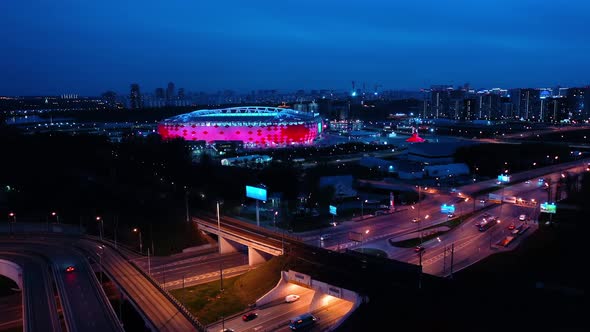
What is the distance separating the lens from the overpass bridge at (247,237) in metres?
15.0

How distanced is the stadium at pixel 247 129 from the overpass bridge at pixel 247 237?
2849 cm

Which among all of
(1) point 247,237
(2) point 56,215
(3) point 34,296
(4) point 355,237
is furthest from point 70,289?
(2) point 56,215

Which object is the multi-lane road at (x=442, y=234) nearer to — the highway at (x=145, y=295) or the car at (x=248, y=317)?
the car at (x=248, y=317)

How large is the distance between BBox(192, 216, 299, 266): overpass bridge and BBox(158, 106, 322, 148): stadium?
28489 mm

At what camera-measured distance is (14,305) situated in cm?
1330

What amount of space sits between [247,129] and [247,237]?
3261 cm

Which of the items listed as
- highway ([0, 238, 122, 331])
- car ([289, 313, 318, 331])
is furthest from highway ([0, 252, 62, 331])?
car ([289, 313, 318, 331])

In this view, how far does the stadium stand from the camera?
47656 millimetres

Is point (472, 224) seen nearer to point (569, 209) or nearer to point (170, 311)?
point (569, 209)

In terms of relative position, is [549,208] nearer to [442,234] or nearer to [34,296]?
[442,234]

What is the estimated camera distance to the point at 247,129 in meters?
47.8

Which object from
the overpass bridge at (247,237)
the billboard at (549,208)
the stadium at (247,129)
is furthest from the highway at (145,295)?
the stadium at (247,129)

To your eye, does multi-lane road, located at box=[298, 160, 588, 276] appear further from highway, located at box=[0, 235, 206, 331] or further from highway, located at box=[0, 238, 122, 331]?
highway, located at box=[0, 238, 122, 331]

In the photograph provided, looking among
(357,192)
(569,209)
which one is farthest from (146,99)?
(569,209)
